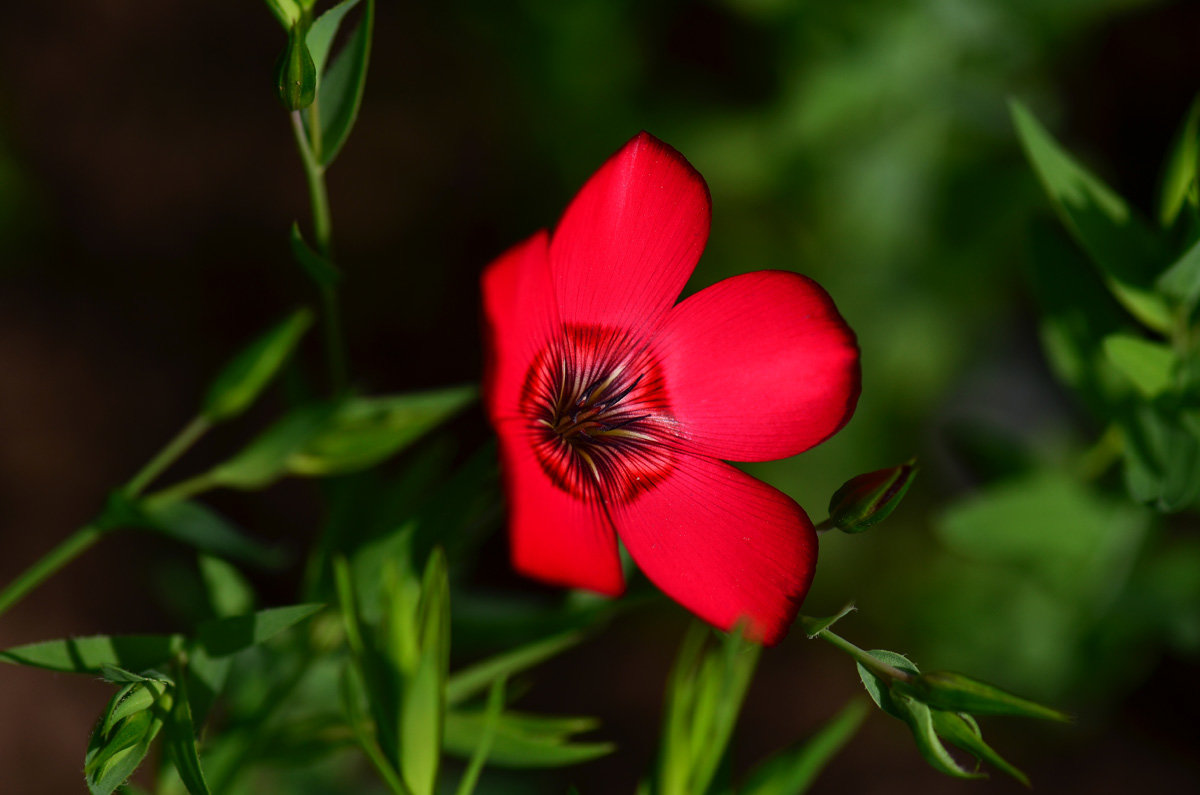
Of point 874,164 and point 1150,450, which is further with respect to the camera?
point 874,164

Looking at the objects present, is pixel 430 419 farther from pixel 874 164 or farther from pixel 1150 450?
pixel 874 164

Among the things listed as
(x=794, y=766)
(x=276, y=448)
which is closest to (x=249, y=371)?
(x=276, y=448)

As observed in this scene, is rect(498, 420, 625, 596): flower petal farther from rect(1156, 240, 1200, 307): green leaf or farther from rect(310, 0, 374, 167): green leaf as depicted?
rect(1156, 240, 1200, 307): green leaf

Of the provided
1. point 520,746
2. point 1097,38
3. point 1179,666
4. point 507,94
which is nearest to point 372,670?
point 520,746

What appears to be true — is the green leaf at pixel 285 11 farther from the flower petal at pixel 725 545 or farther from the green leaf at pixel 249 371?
the flower petal at pixel 725 545

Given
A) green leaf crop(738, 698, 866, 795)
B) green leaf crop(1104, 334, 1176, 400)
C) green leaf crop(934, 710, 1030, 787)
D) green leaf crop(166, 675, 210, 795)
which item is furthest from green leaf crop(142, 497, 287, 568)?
green leaf crop(1104, 334, 1176, 400)

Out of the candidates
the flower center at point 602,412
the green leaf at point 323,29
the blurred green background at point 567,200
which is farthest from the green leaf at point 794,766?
the blurred green background at point 567,200
